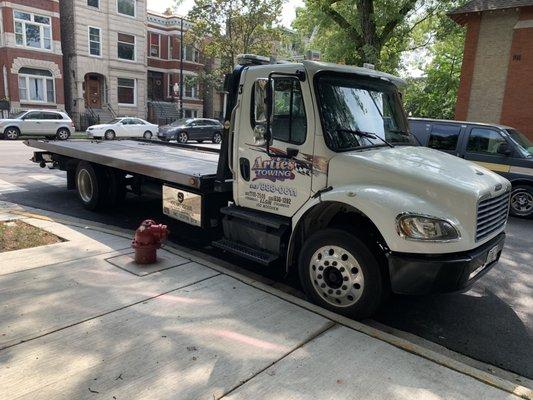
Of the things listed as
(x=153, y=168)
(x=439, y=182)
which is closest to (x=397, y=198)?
(x=439, y=182)

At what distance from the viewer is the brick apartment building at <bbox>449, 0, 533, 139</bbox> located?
15.9 meters

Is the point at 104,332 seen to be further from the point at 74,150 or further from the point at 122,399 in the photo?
the point at 74,150

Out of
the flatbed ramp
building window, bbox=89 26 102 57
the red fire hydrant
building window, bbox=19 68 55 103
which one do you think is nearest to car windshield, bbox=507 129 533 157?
the flatbed ramp

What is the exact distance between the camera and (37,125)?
79.4ft

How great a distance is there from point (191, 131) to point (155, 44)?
16.5m

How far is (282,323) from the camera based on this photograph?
13.2 feet

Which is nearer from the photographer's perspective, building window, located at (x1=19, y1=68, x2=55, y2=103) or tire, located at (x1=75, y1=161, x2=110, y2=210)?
tire, located at (x1=75, y1=161, x2=110, y2=210)

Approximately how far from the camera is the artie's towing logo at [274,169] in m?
4.60

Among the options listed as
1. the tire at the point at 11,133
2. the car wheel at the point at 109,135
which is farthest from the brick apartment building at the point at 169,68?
the tire at the point at 11,133

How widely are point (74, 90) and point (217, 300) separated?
110 feet

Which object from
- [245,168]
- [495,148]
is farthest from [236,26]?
[245,168]

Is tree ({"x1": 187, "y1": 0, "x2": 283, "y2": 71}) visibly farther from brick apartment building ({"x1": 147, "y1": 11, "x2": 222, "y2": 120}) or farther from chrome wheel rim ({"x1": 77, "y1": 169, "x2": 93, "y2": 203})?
chrome wheel rim ({"x1": 77, "y1": 169, "x2": 93, "y2": 203})

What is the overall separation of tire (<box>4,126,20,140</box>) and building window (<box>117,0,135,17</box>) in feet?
53.5

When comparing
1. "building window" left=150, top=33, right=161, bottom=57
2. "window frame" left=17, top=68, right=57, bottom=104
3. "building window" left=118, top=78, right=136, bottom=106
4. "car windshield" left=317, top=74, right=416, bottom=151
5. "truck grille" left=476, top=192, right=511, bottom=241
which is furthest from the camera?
"building window" left=150, top=33, right=161, bottom=57
